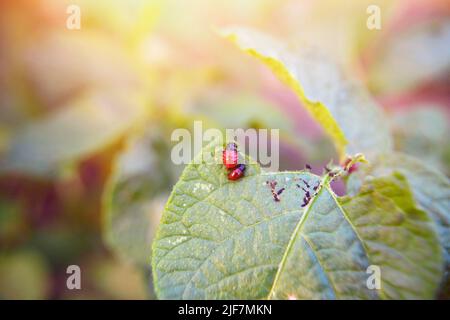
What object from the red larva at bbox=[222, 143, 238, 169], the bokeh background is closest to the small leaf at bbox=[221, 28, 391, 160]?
the red larva at bbox=[222, 143, 238, 169]

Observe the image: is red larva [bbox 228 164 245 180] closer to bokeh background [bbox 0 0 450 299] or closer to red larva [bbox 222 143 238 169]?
red larva [bbox 222 143 238 169]

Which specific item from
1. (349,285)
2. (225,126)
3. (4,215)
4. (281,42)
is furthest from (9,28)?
(349,285)

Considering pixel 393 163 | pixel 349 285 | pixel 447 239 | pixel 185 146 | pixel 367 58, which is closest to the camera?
pixel 349 285

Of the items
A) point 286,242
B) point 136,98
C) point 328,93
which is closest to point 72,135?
point 136,98

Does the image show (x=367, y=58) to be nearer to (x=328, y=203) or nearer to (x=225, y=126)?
(x=225, y=126)

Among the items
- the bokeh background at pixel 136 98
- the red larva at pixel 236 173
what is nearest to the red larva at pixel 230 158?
the red larva at pixel 236 173

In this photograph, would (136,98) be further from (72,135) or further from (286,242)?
(286,242)
